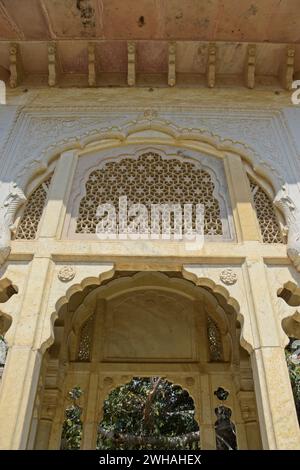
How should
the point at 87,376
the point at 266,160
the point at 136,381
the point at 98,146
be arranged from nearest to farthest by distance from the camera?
the point at 266,160 < the point at 98,146 < the point at 87,376 < the point at 136,381

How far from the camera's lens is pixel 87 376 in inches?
194

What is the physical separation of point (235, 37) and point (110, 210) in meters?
2.53

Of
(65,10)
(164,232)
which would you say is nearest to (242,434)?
(164,232)

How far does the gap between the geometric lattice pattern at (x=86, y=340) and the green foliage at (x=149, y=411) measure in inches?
232

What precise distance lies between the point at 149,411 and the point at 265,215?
8.82m

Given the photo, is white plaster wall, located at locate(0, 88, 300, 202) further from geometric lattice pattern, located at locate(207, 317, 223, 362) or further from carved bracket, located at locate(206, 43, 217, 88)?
geometric lattice pattern, located at locate(207, 317, 223, 362)

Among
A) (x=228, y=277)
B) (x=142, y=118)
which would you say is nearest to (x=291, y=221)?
(x=228, y=277)

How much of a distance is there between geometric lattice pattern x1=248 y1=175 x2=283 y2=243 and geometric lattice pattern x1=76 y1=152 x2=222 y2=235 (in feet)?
1.24

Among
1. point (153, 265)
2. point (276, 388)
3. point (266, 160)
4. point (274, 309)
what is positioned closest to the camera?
point (276, 388)

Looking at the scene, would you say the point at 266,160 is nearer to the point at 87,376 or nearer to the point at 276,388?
the point at 276,388

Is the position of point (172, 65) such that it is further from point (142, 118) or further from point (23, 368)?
point (23, 368)

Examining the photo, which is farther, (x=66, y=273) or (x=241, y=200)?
(x=241, y=200)

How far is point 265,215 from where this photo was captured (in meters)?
3.65

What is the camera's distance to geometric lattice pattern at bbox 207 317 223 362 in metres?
5.13
